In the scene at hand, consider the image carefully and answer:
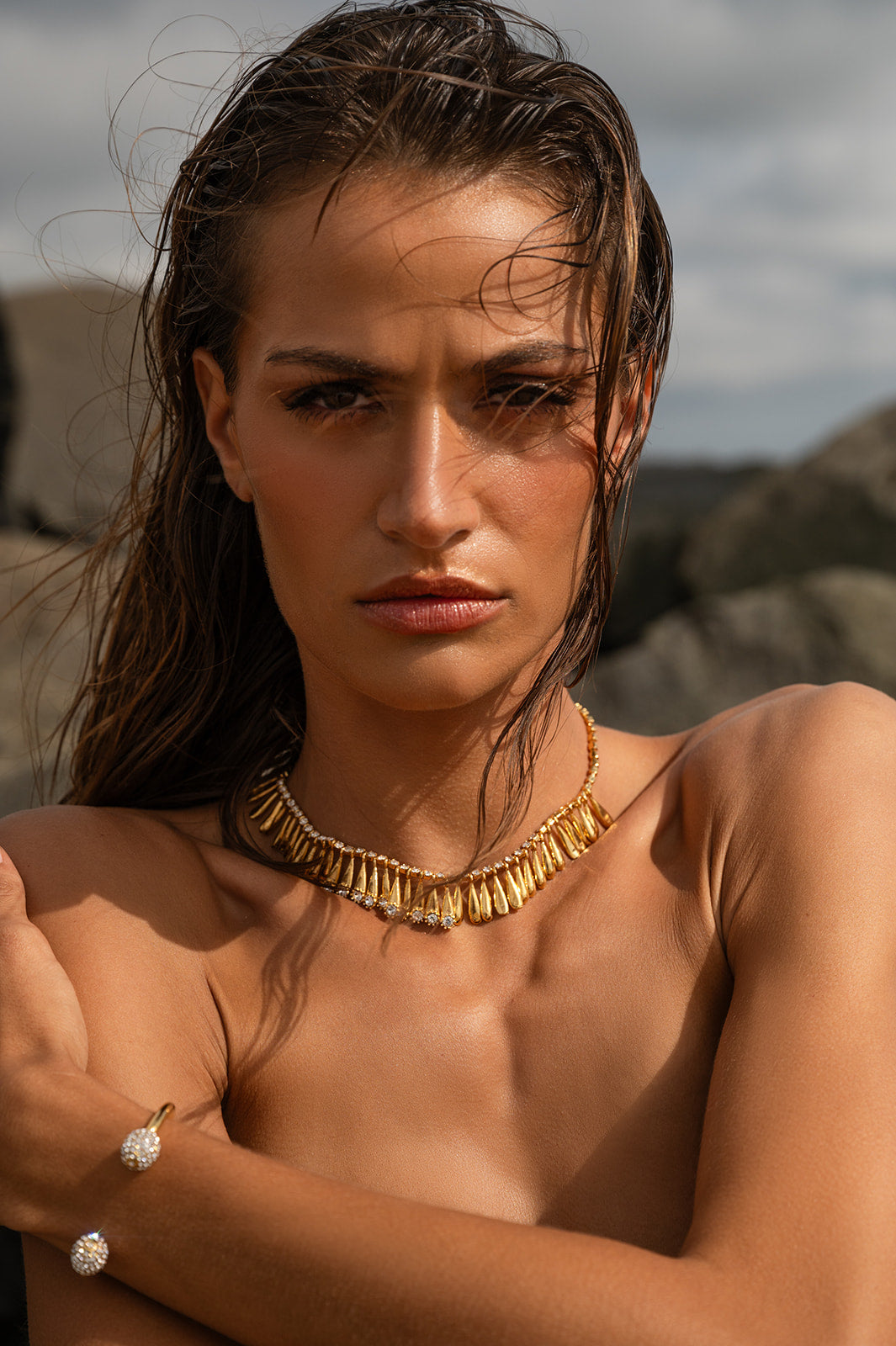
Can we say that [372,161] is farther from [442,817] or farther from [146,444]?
[442,817]

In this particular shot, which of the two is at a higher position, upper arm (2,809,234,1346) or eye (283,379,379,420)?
eye (283,379,379,420)

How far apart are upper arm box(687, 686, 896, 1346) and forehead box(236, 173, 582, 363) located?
0.81 meters

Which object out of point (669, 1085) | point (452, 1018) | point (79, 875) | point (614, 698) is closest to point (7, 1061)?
point (79, 875)

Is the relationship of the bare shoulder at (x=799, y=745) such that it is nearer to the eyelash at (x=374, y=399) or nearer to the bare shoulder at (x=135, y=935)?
the eyelash at (x=374, y=399)

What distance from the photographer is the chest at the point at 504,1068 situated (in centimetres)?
216

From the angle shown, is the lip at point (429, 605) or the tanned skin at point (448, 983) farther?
the lip at point (429, 605)

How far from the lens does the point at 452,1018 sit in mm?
2312

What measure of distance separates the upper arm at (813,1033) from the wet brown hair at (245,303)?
45cm

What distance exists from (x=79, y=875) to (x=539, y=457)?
3.34 ft

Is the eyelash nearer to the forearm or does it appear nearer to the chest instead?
the chest

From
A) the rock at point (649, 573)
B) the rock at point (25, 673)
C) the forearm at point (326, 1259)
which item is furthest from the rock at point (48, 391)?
the forearm at point (326, 1259)

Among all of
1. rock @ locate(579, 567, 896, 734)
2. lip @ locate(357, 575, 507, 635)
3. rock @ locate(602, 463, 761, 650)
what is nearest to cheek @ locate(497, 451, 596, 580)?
lip @ locate(357, 575, 507, 635)

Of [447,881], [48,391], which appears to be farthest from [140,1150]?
[48,391]

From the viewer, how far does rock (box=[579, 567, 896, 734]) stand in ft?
19.6
